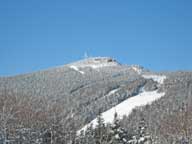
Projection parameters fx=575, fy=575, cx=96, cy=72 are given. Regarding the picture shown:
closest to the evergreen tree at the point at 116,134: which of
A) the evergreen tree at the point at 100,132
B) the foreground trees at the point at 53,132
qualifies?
the foreground trees at the point at 53,132

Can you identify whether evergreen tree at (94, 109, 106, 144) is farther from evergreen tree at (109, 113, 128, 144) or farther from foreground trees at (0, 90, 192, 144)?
evergreen tree at (109, 113, 128, 144)

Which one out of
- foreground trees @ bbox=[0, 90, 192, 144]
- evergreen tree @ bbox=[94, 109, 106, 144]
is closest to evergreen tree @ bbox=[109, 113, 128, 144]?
foreground trees @ bbox=[0, 90, 192, 144]

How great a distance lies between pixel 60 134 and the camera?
99875 mm

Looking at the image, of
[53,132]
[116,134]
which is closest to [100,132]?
[53,132]

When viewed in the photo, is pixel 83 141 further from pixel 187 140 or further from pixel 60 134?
pixel 187 140

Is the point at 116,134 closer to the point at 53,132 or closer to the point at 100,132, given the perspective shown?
the point at 100,132

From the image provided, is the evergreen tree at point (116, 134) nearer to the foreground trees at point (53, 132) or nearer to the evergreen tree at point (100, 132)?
the foreground trees at point (53, 132)

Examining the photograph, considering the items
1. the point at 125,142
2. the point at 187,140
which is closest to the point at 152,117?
the point at 187,140

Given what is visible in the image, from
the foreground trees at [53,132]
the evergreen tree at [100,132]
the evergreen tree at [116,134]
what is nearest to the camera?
the evergreen tree at [116,134]

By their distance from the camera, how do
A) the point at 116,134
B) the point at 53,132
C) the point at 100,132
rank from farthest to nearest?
the point at 53,132 < the point at 100,132 < the point at 116,134

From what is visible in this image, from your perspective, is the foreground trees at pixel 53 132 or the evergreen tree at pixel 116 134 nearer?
the evergreen tree at pixel 116 134

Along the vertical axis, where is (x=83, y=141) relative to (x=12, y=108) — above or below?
below

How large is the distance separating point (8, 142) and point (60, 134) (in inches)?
→ 496

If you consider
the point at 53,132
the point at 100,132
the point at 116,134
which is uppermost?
the point at 53,132
